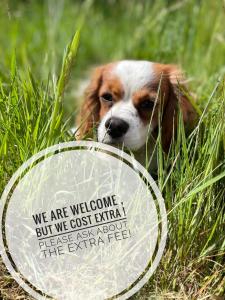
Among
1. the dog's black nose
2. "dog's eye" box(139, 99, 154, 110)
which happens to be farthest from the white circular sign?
"dog's eye" box(139, 99, 154, 110)

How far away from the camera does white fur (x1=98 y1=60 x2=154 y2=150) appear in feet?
8.11

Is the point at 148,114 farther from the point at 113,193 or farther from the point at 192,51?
the point at 192,51

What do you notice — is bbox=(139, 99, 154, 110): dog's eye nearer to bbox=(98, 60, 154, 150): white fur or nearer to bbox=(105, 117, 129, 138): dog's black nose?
bbox=(98, 60, 154, 150): white fur

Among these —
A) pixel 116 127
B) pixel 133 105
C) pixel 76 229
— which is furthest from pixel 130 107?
pixel 76 229

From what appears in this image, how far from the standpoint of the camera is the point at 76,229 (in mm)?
1998

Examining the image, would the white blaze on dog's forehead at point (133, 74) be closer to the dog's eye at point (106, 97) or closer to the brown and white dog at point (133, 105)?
the brown and white dog at point (133, 105)

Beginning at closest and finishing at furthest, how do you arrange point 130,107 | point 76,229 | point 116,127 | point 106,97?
point 76,229 < point 116,127 < point 130,107 < point 106,97

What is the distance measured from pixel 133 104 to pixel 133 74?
15 cm

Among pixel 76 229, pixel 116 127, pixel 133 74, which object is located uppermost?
pixel 133 74

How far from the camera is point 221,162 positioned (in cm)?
214

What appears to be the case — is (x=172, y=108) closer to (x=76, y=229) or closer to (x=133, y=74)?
(x=133, y=74)

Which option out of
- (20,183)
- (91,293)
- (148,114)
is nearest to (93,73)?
(148,114)

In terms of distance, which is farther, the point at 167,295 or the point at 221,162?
the point at 221,162

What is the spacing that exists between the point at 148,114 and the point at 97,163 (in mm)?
520
